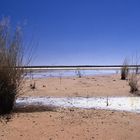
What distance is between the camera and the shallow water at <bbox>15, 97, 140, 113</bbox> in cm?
969

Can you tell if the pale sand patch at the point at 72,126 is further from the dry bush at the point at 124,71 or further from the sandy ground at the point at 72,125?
the dry bush at the point at 124,71

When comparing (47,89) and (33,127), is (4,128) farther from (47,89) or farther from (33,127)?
(47,89)

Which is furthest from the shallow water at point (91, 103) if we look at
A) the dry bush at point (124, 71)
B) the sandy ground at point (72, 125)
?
the dry bush at point (124, 71)

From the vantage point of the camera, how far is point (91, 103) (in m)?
10.4

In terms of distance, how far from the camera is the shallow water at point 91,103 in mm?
9690

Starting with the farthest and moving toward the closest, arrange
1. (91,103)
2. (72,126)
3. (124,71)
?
(124,71) → (91,103) → (72,126)

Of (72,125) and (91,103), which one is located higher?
(91,103)

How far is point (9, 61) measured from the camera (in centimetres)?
861

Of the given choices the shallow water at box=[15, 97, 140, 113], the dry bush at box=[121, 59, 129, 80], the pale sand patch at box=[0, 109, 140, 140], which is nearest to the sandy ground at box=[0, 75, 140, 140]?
the pale sand patch at box=[0, 109, 140, 140]

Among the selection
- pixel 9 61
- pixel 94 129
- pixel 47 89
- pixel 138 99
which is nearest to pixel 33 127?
pixel 94 129

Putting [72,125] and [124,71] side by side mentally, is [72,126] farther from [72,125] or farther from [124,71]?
[124,71]

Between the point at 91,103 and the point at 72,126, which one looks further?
the point at 91,103

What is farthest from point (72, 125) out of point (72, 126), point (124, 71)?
point (124, 71)

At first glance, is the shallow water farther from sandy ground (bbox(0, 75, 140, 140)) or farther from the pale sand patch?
the pale sand patch
